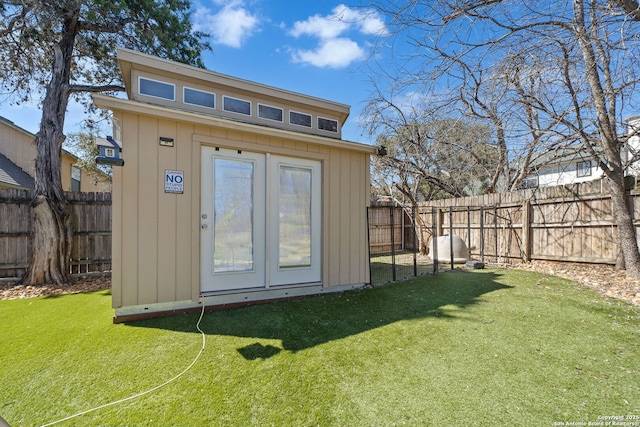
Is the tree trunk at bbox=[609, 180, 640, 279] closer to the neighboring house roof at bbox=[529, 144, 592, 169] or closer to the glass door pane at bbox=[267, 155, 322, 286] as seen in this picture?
the neighboring house roof at bbox=[529, 144, 592, 169]

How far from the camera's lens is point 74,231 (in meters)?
5.62

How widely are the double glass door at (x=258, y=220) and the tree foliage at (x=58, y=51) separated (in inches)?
156

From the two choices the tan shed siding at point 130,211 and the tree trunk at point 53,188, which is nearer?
the tan shed siding at point 130,211

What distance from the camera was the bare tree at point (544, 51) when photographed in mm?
3055

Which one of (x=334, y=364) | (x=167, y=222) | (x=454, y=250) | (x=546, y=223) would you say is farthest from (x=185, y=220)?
(x=546, y=223)

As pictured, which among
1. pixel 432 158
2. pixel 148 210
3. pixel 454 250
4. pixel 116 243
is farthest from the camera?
pixel 432 158

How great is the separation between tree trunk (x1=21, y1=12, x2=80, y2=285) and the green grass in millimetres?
1665

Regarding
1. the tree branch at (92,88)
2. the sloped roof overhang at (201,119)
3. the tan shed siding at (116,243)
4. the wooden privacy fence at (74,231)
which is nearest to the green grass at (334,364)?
the tan shed siding at (116,243)

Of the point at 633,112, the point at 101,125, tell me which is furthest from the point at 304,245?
the point at 101,125

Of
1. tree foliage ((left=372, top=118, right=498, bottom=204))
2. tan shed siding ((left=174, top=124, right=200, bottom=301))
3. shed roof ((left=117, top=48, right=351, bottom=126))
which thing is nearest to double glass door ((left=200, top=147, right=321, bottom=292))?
tan shed siding ((left=174, top=124, right=200, bottom=301))

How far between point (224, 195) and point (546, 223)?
6877 mm

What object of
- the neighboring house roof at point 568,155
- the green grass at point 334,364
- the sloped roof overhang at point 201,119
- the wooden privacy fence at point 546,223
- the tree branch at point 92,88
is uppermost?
the tree branch at point 92,88

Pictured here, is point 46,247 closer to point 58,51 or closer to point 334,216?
point 58,51

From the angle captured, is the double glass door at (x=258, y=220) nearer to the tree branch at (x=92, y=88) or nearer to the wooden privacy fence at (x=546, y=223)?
the wooden privacy fence at (x=546, y=223)
